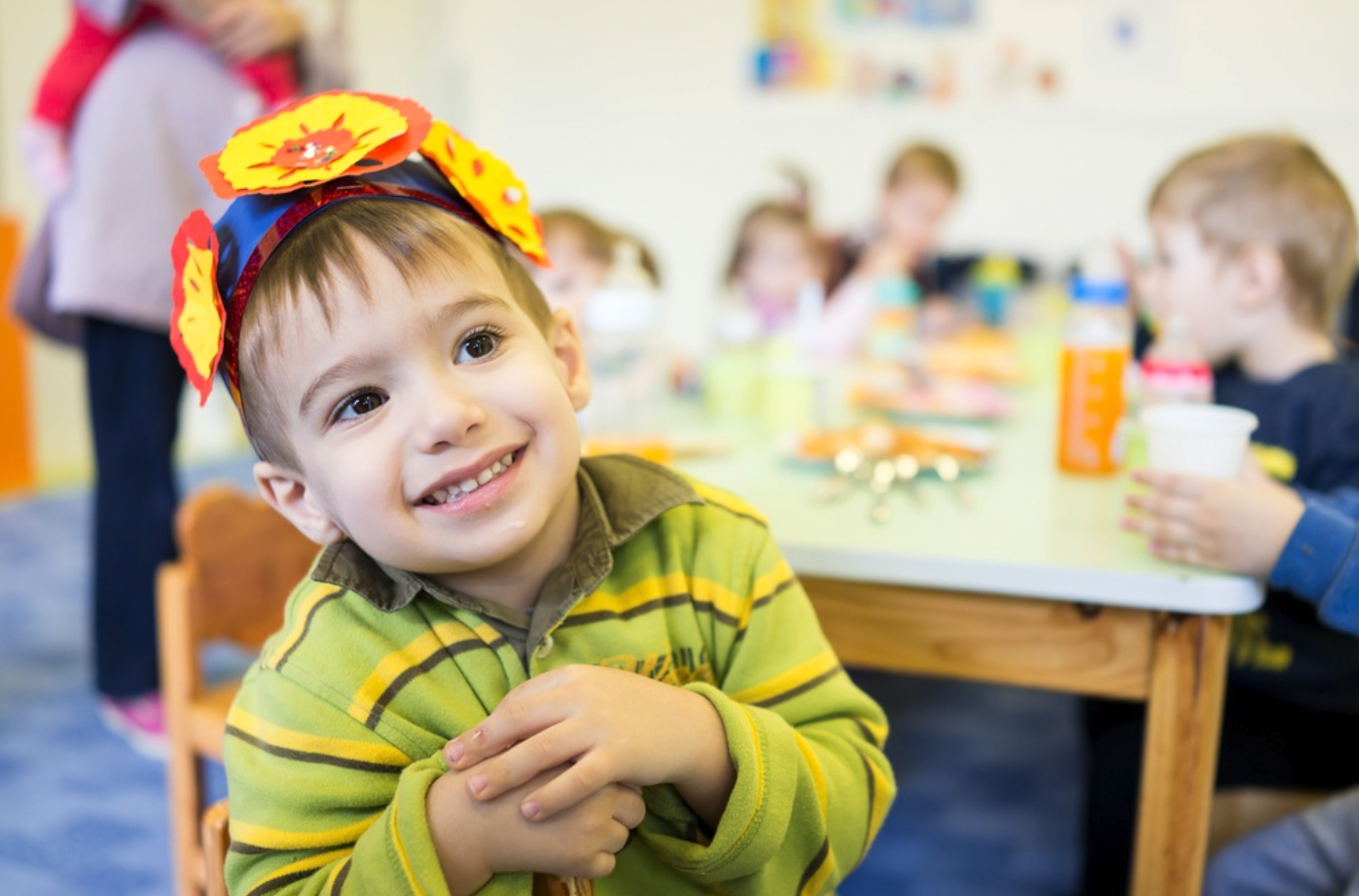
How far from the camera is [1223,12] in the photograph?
166 inches

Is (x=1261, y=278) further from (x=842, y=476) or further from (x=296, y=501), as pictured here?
(x=296, y=501)

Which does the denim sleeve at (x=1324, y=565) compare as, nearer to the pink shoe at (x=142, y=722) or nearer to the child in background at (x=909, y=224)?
the pink shoe at (x=142, y=722)

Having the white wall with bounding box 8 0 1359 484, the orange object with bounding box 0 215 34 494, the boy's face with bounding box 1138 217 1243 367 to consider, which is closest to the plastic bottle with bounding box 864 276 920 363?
the boy's face with bounding box 1138 217 1243 367

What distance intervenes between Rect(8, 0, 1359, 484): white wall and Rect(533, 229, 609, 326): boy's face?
2612 millimetres

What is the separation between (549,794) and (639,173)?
4861 mm

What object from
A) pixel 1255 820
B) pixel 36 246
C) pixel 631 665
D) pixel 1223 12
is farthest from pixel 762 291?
pixel 1223 12

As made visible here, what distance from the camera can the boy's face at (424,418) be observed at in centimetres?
71

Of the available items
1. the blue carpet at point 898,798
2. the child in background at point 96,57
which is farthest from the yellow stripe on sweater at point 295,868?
the child in background at point 96,57

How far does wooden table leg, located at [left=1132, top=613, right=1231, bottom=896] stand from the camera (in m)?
0.96

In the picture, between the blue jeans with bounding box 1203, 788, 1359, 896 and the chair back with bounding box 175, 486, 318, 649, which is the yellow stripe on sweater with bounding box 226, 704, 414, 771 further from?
the blue jeans with bounding box 1203, 788, 1359, 896

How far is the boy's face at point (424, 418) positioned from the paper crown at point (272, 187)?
0.04 metres

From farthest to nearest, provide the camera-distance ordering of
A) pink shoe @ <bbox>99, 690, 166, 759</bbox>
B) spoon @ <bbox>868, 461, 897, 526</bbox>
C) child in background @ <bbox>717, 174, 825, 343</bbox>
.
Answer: child in background @ <bbox>717, 174, 825, 343</bbox> < pink shoe @ <bbox>99, 690, 166, 759</bbox> < spoon @ <bbox>868, 461, 897, 526</bbox>

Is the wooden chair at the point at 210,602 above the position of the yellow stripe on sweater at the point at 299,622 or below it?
below

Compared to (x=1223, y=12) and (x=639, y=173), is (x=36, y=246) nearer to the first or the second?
(x=639, y=173)
